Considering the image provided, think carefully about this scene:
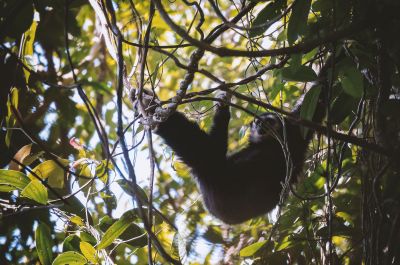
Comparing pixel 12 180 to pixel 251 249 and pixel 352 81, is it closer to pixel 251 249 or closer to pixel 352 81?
pixel 251 249

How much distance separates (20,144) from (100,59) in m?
2.00

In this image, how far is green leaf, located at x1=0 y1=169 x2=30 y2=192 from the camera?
2.10 metres

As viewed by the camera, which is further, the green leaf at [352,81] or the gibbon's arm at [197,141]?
the gibbon's arm at [197,141]

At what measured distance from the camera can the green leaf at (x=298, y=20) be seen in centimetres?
170

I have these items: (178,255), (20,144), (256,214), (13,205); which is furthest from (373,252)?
(20,144)

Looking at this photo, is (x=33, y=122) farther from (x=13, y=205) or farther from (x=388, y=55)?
(x=388, y=55)

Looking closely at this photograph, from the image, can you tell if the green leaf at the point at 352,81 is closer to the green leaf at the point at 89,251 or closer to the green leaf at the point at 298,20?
the green leaf at the point at 298,20

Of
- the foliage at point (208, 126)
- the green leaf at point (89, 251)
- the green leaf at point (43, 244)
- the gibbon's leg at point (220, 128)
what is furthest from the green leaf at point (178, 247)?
the gibbon's leg at point (220, 128)

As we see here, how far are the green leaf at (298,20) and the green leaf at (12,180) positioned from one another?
1.51 metres

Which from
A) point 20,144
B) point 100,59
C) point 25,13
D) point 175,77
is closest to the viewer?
point 25,13

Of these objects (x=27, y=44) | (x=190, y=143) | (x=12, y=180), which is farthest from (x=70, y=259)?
(x=190, y=143)

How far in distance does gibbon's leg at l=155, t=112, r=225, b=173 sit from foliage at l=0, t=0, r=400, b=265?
151 mm

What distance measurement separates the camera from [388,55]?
5.10 feet

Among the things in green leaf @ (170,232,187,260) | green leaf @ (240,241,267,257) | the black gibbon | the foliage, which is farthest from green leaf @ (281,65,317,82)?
the black gibbon
